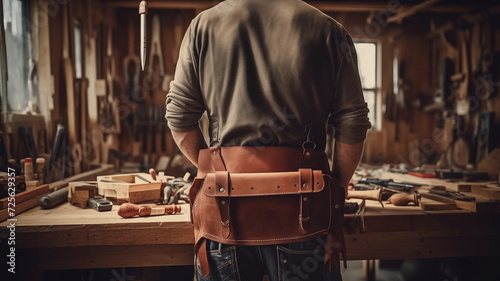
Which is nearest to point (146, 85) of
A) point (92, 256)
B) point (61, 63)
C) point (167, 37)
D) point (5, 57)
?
point (167, 37)

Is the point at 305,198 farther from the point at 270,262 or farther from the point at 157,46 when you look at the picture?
the point at 157,46

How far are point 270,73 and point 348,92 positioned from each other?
Answer: 0.31 m

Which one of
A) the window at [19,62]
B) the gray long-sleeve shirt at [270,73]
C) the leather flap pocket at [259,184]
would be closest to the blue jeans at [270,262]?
the leather flap pocket at [259,184]

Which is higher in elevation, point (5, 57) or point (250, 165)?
point (5, 57)

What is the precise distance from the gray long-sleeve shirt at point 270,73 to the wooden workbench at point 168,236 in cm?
61

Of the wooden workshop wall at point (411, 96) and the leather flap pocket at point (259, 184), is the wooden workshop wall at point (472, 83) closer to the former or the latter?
the wooden workshop wall at point (411, 96)

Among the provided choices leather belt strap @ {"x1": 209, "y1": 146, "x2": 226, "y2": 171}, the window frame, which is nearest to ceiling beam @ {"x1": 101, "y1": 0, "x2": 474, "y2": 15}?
the window frame

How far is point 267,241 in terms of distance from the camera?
1.30 meters

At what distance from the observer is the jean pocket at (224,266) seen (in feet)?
4.31

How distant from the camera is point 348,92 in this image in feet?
4.50

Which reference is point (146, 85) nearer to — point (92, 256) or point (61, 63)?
point (61, 63)

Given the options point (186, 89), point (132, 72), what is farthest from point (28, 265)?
point (132, 72)

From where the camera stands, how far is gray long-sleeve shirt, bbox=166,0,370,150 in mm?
1299

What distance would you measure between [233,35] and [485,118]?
445cm
